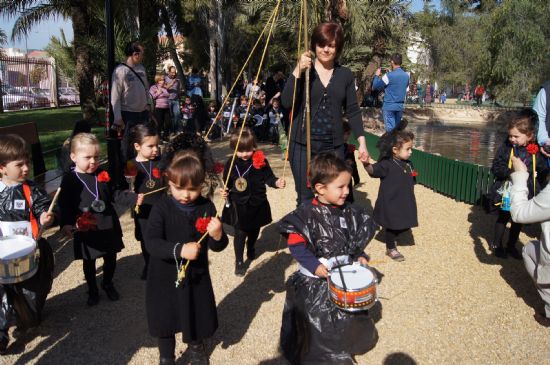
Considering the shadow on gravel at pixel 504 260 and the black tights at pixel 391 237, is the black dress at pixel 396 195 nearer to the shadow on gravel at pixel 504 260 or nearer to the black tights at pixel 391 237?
the black tights at pixel 391 237

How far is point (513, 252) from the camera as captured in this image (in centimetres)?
529

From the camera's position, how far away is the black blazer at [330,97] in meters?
3.97

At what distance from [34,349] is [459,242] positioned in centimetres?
466

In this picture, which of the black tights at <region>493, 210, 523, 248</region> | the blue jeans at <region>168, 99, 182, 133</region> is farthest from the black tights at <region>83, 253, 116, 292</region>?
the blue jeans at <region>168, 99, 182, 133</region>

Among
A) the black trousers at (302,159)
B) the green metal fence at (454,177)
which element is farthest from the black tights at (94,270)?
the green metal fence at (454,177)

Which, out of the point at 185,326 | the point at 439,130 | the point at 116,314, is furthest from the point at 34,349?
the point at 439,130

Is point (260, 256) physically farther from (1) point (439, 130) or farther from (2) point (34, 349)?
(1) point (439, 130)

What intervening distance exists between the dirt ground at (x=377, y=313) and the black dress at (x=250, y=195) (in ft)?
1.69

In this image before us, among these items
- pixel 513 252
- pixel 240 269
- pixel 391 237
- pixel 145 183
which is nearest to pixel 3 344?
pixel 145 183

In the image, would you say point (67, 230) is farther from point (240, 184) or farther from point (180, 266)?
point (240, 184)

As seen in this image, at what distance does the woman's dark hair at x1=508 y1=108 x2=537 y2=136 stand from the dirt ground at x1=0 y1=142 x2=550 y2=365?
142cm

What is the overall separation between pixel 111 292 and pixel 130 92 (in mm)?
3035

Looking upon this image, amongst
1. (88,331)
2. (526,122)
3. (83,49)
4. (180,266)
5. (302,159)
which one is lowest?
(88,331)

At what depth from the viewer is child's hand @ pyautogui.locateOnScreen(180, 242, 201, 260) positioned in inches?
108
